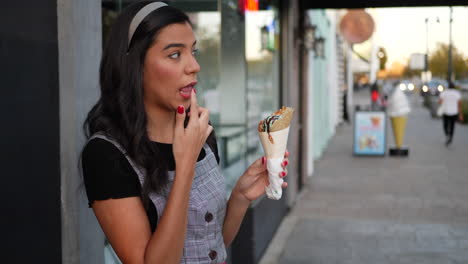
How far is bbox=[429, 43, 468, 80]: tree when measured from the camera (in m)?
87.5

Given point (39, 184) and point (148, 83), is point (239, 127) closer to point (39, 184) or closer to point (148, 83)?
point (39, 184)

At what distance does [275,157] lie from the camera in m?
2.19

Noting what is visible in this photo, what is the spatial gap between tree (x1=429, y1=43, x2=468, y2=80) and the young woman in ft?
291

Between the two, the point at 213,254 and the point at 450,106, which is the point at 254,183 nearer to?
the point at 213,254

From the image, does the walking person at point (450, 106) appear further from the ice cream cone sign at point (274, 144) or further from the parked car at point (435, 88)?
the ice cream cone sign at point (274, 144)

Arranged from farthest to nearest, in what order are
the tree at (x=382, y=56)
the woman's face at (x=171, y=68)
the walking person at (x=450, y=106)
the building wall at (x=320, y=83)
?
the tree at (x=382, y=56) < the walking person at (x=450, y=106) < the building wall at (x=320, y=83) < the woman's face at (x=171, y=68)

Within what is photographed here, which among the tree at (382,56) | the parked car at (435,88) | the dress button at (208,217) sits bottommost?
the dress button at (208,217)

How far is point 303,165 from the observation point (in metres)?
11.7

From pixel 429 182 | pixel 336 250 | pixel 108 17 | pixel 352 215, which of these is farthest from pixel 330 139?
pixel 108 17

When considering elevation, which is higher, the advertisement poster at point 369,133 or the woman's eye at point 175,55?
the woman's eye at point 175,55

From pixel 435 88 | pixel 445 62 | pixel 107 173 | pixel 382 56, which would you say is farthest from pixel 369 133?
pixel 445 62

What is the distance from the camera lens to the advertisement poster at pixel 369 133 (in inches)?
663

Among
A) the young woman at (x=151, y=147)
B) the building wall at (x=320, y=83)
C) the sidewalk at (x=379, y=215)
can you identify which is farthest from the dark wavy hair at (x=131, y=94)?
the building wall at (x=320, y=83)

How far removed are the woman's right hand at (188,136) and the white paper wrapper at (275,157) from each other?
0.37 m
